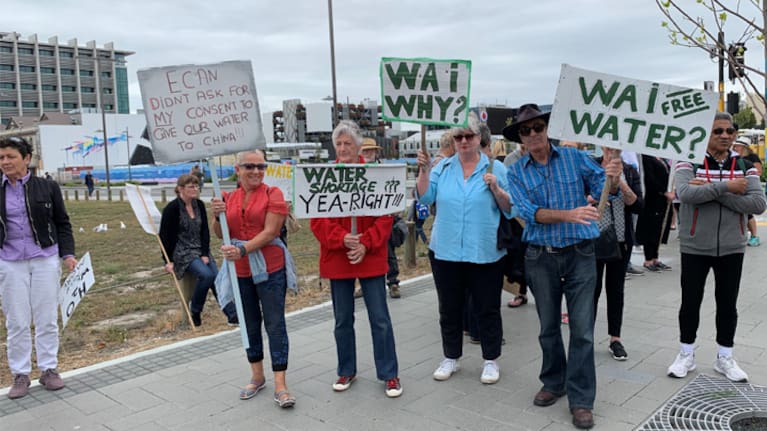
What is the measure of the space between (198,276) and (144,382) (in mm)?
1931

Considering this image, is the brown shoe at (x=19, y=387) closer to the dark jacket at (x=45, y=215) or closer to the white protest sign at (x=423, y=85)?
the dark jacket at (x=45, y=215)

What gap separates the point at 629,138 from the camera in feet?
13.3

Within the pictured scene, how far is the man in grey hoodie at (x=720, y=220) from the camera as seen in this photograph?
4.29 metres

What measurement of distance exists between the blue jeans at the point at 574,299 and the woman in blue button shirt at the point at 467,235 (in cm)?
54

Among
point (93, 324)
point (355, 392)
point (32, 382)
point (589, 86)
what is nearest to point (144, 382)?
point (32, 382)

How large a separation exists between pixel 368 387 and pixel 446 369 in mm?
634

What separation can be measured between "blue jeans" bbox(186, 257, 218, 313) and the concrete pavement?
0.73 m

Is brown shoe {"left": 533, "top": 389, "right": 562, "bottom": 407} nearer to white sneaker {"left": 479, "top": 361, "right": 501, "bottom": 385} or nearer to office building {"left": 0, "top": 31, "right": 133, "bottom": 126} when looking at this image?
white sneaker {"left": 479, "top": 361, "right": 501, "bottom": 385}

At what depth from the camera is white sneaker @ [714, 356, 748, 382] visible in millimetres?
4534

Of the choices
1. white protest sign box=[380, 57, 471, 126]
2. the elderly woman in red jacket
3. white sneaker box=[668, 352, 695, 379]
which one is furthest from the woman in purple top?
white sneaker box=[668, 352, 695, 379]

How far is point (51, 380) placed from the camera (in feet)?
16.1

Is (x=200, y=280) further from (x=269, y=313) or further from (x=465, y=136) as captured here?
(x=465, y=136)

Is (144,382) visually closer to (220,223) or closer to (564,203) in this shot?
(220,223)

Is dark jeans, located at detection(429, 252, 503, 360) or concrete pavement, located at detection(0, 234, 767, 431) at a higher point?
dark jeans, located at detection(429, 252, 503, 360)
